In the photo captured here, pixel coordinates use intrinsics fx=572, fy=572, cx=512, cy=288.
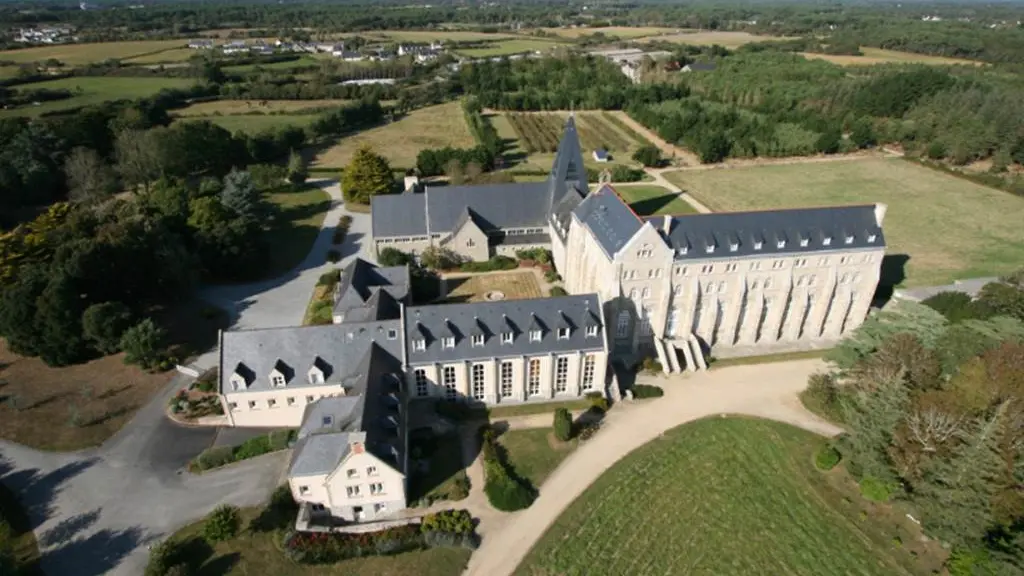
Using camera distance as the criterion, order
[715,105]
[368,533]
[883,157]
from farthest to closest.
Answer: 1. [715,105]
2. [883,157]
3. [368,533]

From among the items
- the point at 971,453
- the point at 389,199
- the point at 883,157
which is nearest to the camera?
the point at 971,453

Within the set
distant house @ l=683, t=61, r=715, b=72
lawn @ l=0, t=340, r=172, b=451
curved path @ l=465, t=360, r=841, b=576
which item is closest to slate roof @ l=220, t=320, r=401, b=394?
lawn @ l=0, t=340, r=172, b=451

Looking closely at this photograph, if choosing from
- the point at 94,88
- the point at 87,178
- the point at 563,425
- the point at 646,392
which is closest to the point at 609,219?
the point at 646,392

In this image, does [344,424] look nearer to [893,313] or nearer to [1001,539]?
[1001,539]

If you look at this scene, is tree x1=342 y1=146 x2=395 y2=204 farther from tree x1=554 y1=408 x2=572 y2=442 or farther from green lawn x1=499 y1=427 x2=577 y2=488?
tree x1=554 y1=408 x2=572 y2=442

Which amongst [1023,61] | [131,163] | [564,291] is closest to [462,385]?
[564,291]

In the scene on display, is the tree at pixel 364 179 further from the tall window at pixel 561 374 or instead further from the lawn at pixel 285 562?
the lawn at pixel 285 562

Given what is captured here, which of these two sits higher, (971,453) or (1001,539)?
(971,453)

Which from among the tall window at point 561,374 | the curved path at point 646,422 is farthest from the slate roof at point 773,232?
the tall window at point 561,374
